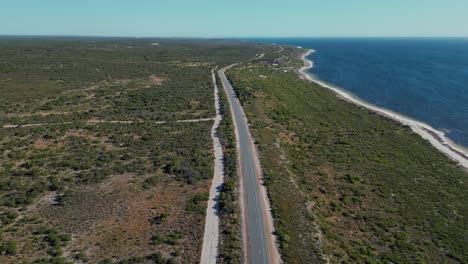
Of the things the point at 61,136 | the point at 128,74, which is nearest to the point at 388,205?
the point at 61,136

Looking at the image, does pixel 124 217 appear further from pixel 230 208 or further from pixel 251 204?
pixel 251 204

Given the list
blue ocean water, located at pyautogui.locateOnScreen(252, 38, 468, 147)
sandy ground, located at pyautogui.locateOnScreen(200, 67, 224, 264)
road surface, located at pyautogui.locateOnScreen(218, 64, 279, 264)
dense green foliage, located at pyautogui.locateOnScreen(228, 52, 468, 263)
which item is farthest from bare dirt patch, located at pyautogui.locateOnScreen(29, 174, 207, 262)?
blue ocean water, located at pyautogui.locateOnScreen(252, 38, 468, 147)

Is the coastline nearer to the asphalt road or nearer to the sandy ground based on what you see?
the asphalt road

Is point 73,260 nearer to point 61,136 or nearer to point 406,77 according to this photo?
point 61,136

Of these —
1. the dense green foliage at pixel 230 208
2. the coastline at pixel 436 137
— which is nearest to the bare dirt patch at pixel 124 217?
the dense green foliage at pixel 230 208

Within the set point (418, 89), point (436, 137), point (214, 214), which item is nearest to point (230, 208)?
point (214, 214)

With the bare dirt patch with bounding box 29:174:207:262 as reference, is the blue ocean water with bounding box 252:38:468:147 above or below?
above

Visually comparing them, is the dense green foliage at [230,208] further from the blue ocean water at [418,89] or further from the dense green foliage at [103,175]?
the blue ocean water at [418,89]
